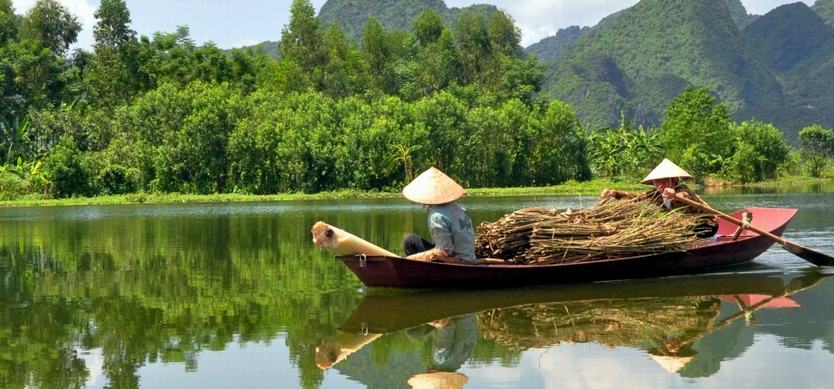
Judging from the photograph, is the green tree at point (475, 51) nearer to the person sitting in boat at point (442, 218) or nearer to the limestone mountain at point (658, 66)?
the limestone mountain at point (658, 66)

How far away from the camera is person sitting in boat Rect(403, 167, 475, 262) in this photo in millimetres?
9938

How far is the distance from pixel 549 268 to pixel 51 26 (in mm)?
56492

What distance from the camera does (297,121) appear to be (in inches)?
1842

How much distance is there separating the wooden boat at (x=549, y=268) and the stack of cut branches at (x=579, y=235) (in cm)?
18

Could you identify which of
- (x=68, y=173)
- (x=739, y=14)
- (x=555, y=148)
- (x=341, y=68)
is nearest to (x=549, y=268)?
(x=68, y=173)

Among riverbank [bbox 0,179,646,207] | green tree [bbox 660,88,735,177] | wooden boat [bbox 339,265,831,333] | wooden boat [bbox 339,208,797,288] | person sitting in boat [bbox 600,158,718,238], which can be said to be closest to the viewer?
wooden boat [bbox 339,265,831,333]

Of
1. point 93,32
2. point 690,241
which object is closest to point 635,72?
point 93,32

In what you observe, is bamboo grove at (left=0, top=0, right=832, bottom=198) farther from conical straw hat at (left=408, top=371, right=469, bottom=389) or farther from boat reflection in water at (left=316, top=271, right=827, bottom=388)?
conical straw hat at (left=408, top=371, right=469, bottom=389)

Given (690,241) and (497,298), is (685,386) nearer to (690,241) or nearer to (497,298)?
(497,298)

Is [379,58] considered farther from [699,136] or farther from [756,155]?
[756,155]

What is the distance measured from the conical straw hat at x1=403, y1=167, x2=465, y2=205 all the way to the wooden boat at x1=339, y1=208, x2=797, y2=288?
2.33 feet

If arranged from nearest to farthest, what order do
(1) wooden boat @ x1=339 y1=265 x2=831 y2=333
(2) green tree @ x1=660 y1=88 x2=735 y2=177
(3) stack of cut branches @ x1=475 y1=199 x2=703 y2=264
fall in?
(1) wooden boat @ x1=339 y1=265 x2=831 y2=333
(3) stack of cut branches @ x1=475 y1=199 x2=703 y2=264
(2) green tree @ x1=660 y1=88 x2=735 y2=177

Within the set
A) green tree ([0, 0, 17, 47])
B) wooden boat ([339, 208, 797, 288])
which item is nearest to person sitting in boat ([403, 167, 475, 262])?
wooden boat ([339, 208, 797, 288])

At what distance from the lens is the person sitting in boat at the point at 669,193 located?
12398 mm
